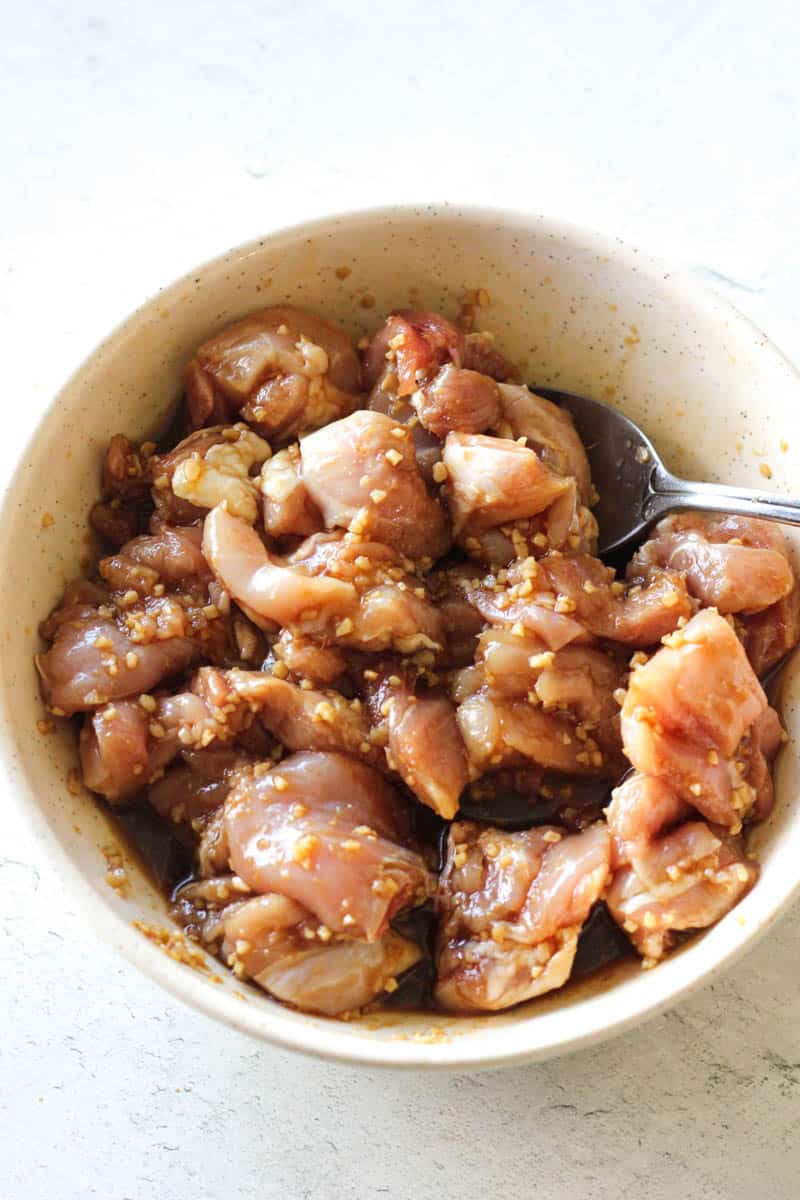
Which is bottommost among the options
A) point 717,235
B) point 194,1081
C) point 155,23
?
point 194,1081

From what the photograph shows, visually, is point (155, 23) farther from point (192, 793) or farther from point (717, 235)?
point (192, 793)

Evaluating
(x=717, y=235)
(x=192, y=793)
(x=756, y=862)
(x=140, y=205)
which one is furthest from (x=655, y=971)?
(x=140, y=205)

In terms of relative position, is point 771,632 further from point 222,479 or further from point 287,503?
point 222,479

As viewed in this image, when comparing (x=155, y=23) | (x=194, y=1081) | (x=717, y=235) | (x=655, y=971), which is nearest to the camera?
(x=655, y=971)

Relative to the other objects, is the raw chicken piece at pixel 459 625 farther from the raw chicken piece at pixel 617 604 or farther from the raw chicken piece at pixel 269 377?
the raw chicken piece at pixel 269 377

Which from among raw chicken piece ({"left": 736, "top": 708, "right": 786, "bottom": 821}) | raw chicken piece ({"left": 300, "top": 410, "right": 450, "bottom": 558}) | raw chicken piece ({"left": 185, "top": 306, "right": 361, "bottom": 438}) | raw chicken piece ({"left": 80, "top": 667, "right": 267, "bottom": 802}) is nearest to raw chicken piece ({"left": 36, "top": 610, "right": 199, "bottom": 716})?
raw chicken piece ({"left": 80, "top": 667, "right": 267, "bottom": 802})

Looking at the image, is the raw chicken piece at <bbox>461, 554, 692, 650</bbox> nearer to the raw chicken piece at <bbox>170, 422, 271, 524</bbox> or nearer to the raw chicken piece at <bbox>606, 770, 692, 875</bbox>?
the raw chicken piece at <bbox>606, 770, 692, 875</bbox>

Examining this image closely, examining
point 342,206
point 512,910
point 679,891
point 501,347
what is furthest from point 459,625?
point 342,206
